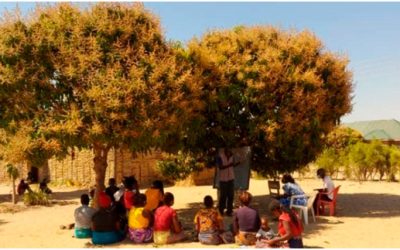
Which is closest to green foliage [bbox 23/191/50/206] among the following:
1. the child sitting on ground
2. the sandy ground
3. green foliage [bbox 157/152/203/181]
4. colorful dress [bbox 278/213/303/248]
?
the sandy ground

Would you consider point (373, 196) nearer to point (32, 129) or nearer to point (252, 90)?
point (252, 90)

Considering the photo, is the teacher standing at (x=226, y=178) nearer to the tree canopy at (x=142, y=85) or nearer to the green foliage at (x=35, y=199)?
the tree canopy at (x=142, y=85)

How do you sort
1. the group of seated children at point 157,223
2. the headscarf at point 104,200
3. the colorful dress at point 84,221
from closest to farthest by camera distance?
1. the group of seated children at point 157,223
2. the colorful dress at point 84,221
3. the headscarf at point 104,200

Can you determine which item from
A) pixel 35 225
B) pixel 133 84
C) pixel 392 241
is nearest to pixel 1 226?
pixel 35 225

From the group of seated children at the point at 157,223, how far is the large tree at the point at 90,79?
1.39m

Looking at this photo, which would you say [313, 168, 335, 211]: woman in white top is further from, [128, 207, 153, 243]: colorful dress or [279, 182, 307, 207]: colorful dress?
[128, 207, 153, 243]: colorful dress

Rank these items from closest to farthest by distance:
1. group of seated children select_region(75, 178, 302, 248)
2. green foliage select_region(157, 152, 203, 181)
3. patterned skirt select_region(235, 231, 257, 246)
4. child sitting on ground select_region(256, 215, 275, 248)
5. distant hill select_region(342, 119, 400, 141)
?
child sitting on ground select_region(256, 215, 275, 248) → patterned skirt select_region(235, 231, 257, 246) → group of seated children select_region(75, 178, 302, 248) → green foliage select_region(157, 152, 203, 181) → distant hill select_region(342, 119, 400, 141)

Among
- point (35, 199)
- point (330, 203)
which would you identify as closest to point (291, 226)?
point (330, 203)

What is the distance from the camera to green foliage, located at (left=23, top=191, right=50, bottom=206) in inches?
715

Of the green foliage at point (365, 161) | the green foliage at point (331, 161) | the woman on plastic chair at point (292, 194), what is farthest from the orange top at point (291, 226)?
the green foliage at point (331, 161)

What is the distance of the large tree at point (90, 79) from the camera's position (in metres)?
9.77

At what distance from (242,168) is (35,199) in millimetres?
8626

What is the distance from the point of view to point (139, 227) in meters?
9.95

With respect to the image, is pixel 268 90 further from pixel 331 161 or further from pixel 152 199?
pixel 331 161
